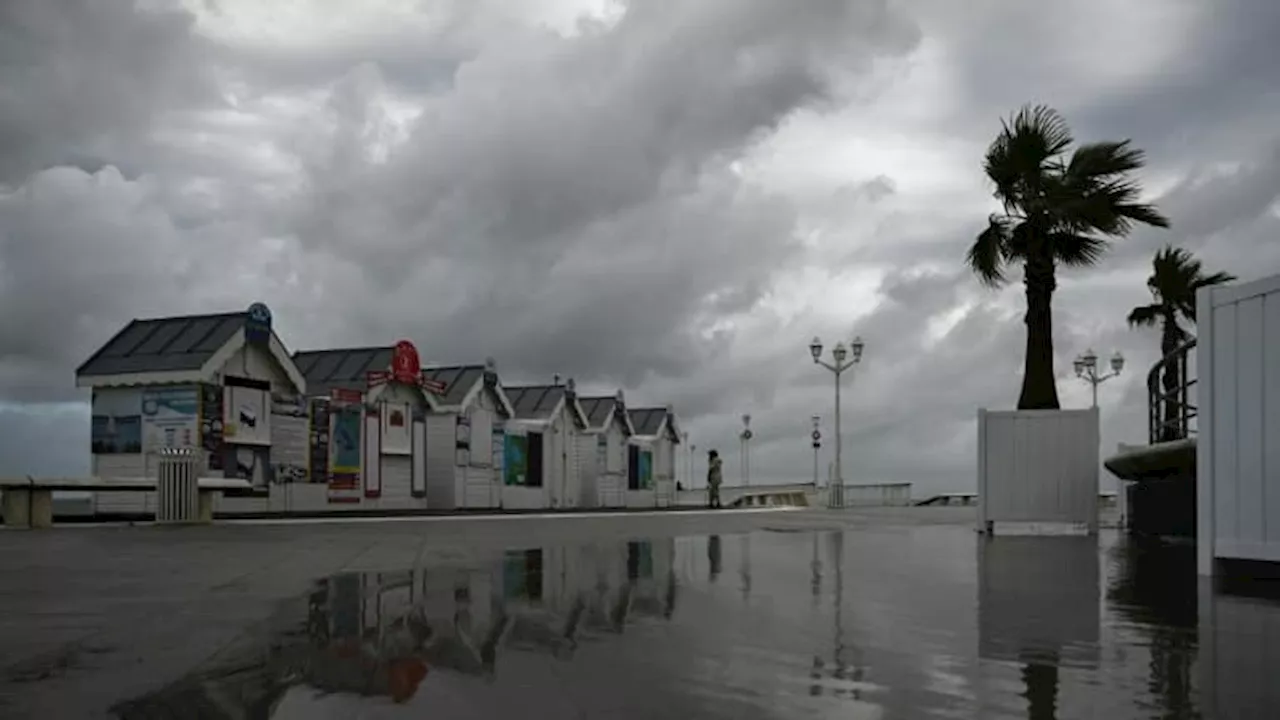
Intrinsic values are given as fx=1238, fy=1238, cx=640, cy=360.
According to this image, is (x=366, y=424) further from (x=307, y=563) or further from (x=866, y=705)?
(x=866, y=705)

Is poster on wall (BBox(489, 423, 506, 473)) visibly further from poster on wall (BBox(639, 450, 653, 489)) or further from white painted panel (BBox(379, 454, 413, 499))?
poster on wall (BBox(639, 450, 653, 489))

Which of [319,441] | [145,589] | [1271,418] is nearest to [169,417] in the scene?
[319,441]

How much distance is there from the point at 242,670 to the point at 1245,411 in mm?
8206

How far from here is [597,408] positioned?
200ft

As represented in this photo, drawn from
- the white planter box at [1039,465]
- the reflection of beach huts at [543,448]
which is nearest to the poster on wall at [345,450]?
the reflection of beach huts at [543,448]

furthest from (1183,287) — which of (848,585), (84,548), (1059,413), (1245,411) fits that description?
(84,548)

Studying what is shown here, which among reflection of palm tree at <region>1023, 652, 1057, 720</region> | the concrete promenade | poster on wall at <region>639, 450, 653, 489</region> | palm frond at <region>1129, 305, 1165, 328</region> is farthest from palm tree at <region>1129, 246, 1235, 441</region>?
poster on wall at <region>639, 450, 653, 489</region>

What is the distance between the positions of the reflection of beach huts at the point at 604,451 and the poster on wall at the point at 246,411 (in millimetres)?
24024

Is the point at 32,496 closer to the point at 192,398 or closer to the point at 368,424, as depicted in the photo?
the point at 192,398

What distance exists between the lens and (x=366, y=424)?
38.5 metres

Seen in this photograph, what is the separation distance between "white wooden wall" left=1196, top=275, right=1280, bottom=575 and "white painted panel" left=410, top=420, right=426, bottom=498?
108 feet

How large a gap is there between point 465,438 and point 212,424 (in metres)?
14.5

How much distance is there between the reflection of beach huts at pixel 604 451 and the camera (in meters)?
56.6

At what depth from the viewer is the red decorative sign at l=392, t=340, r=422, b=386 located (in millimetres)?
40656
